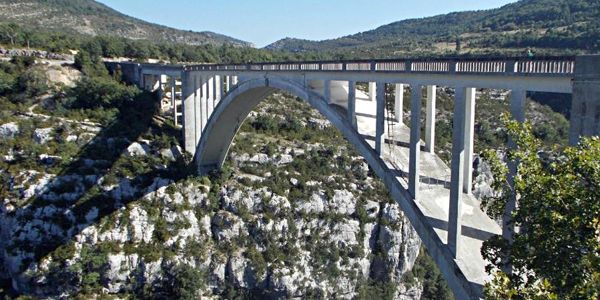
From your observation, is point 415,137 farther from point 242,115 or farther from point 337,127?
point 242,115

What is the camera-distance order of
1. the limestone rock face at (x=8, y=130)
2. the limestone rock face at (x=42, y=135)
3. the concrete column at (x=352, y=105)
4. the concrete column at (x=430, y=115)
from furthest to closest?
1. the limestone rock face at (x=42, y=135)
2. the limestone rock face at (x=8, y=130)
3. the concrete column at (x=352, y=105)
4. the concrete column at (x=430, y=115)

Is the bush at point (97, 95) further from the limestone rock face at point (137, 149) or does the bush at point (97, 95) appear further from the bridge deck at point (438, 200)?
the bridge deck at point (438, 200)

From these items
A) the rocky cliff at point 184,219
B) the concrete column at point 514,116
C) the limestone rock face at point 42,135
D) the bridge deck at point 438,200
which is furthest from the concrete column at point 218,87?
the concrete column at point 514,116

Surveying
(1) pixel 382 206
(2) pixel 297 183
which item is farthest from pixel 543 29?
(2) pixel 297 183

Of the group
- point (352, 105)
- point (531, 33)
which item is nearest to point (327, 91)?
point (352, 105)

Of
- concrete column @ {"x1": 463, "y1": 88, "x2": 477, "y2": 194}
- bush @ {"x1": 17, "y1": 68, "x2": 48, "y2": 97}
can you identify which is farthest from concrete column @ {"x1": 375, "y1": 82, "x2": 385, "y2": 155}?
bush @ {"x1": 17, "y1": 68, "x2": 48, "y2": 97}

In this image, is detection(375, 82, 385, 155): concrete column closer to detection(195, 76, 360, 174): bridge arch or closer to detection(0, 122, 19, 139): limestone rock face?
detection(195, 76, 360, 174): bridge arch
